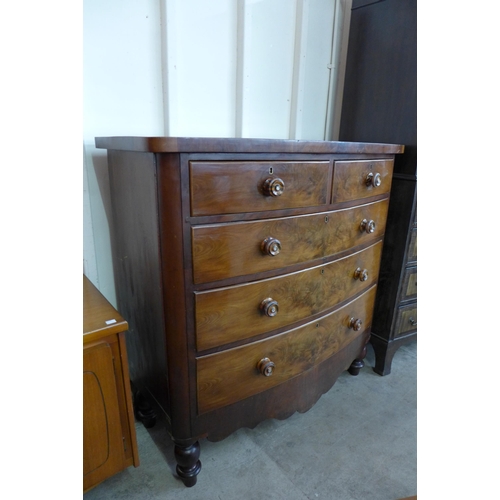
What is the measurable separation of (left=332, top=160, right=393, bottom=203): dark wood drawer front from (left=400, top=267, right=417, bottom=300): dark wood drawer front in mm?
453

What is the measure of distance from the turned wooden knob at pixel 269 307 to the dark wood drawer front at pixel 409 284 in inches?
33.8

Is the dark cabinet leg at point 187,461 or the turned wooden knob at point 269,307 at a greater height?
the turned wooden knob at point 269,307

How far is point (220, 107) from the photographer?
59.9 inches

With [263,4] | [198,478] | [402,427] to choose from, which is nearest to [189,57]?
[263,4]

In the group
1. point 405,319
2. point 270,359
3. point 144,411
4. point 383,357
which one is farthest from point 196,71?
point 383,357

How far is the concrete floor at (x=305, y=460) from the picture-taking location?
1207 millimetres

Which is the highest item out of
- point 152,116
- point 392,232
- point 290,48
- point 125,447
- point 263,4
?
point 263,4

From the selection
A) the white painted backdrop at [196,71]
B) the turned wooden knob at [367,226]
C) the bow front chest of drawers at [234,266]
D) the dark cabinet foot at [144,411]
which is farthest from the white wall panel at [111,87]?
the turned wooden knob at [367,226]

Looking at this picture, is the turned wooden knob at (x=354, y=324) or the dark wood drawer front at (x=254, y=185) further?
the turned wooden knob at (x=354, y=324)

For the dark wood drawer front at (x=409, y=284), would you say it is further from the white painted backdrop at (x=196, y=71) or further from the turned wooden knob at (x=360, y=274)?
the white painted backdrop at (x=196, y=71)

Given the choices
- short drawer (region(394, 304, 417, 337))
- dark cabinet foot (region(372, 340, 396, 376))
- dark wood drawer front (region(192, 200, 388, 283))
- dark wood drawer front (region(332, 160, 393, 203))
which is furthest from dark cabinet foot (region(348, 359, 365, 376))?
dark wood drawer front (region(332, 160, 393, 203))

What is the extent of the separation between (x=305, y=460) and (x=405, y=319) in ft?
2.76
